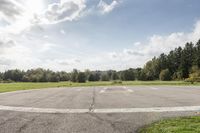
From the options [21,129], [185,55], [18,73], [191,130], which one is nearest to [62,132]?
[21,129]

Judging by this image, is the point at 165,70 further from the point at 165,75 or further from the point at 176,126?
the point at 176,126

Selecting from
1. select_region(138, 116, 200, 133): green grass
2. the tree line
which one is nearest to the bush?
the tree line

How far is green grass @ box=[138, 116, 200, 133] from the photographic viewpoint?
505 cm

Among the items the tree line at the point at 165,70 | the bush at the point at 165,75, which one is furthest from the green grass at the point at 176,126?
the bush at the point at 165,75

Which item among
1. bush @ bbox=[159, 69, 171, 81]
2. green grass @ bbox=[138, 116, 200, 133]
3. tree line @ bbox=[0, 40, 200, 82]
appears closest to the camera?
green grass @ bbox=[138, 116, 200, 133]

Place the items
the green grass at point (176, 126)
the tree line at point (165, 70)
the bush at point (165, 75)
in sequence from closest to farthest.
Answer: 1. the green grass at point (176, 126)
2. the tree line at point (165, 70)
3. the bush at point (165, 75)

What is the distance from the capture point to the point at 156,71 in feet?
319

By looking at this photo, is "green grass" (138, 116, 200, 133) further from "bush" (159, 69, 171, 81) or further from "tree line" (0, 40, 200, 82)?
"bush" (159, 69, 171, 81)

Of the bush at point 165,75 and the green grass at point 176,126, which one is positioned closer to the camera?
the green grass at point 176,126

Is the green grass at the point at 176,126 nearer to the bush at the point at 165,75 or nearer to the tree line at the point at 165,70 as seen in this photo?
the tree line at the point at 165,70

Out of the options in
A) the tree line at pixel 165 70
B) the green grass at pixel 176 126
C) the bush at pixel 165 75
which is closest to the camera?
the green grass at pixel 176 126

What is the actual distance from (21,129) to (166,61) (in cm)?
9611

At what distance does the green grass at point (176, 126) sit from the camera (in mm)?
5045

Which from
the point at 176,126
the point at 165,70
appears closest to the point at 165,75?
the point at 165,70
